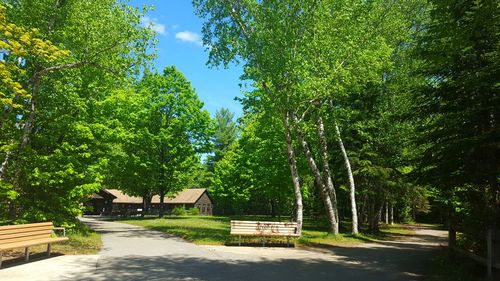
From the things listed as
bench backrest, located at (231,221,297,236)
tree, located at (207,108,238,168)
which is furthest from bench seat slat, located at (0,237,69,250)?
tree, located at (207,108,238,168)

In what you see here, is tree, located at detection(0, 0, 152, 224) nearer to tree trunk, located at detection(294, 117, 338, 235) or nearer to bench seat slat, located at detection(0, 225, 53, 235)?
bench seat slat, located at detection(0, 225, 53, 235)

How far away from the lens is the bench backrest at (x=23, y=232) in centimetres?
1049

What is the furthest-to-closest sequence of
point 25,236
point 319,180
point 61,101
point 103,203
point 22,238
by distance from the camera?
point 103,203
point 319,180
point 61,101
point 25,236
point 22,238

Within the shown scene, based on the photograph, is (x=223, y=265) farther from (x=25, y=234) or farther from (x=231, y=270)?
(x=25, y=234)

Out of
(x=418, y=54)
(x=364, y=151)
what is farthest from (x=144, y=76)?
(x=364, y=151)

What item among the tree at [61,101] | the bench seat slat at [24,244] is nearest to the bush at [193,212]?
the tree at [61,101]

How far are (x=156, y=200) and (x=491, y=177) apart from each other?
63.9 m

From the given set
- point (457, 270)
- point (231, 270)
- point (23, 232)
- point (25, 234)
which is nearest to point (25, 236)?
point (25, 234)

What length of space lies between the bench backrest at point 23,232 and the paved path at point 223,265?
0.73 m

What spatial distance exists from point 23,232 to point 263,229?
8820 mm

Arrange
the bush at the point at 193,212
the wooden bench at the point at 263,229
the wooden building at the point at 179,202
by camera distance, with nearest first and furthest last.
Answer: the wooden bench at the point at 263,229 < the bush at the point at 193,212 < the wooden building at the point at 179,202

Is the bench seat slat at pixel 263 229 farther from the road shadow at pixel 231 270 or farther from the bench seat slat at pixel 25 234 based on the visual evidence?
the bench seat slat at pixel 25 234

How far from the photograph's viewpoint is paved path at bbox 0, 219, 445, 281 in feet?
33.3

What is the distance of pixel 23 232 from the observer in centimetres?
1136
